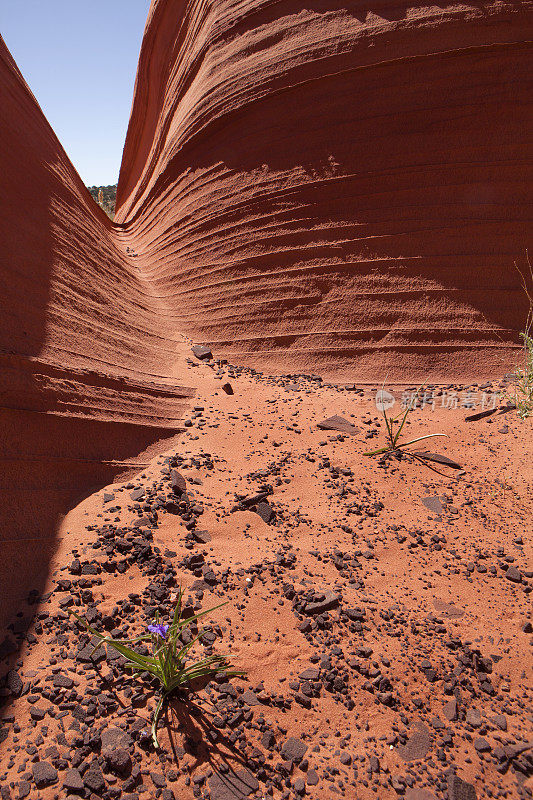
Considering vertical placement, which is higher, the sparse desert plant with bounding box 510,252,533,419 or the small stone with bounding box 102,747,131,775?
the sparse desert plant with bounding box 510,252,533,419

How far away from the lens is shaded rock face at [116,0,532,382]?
15.3 feet

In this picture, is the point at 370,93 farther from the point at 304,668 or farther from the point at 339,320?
the point at 304,668

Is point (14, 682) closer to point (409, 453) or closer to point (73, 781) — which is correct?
point (73, 781)

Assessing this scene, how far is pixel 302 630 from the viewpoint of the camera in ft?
6.42

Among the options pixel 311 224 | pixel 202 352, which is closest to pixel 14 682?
pixel 202 352

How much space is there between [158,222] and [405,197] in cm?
375

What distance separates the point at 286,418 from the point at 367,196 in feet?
8.85

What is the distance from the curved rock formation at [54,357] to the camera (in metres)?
2.47

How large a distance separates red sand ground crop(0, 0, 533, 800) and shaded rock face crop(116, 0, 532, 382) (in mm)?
27

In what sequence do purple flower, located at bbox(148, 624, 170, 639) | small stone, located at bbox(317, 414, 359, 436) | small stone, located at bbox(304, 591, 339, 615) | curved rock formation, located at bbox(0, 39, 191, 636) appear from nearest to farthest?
purple flower, located at bbox(148, 624, 170, 639), small stone, located at bbox(304, 591, 339, 615), curved rock formation, located at bbox(0, 39, 191, 636), small stone, located at bbox(317, 414, 359, 436)

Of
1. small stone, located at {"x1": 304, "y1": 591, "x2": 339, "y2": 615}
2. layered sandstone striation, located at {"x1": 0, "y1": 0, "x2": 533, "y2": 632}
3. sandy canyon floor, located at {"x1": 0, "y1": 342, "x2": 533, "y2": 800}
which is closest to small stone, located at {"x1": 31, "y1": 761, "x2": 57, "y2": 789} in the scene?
sandy canyon floor, located at {"x1": 0, "y1": 342, "x2": 533, "y2": 800}

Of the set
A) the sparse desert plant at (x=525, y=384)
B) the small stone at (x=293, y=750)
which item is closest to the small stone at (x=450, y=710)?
the small stone at (x=293, y=750)

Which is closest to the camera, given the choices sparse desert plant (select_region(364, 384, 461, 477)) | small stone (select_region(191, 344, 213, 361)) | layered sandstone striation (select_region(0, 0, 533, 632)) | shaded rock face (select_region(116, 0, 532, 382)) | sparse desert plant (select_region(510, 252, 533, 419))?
sparse desert plant (select_region(364, 384, 461, 477))

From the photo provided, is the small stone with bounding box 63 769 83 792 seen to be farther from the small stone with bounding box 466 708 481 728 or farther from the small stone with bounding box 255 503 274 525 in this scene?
the small stone with bounding box 255 503 274 525
